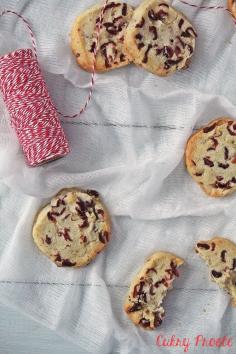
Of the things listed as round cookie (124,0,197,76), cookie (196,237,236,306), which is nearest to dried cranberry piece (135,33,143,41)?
round cookie (124,0,197,76)

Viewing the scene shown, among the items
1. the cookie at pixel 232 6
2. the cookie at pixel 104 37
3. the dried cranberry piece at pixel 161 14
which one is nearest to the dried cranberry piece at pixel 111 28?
the cookie at pixel 104 37

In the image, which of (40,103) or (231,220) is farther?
(231,220)

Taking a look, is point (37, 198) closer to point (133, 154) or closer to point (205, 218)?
point (133, 154)

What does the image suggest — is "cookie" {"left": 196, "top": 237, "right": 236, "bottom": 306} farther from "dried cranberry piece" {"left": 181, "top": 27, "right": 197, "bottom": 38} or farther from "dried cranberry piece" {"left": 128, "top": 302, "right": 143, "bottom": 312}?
"dried cranberry piece" {"left": 181, "top": 27, "right": 197, "bottom": 38}

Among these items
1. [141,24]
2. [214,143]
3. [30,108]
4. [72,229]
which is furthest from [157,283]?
[141,24]

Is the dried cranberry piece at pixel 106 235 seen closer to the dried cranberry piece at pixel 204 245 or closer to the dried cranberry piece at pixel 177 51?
the dried cranberry piece at pixel 204 245

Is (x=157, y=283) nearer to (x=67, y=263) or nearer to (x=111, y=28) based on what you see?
(x=67, y=263)

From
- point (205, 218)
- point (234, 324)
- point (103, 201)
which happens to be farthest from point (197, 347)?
point (103, 201)

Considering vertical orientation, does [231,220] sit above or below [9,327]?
above
